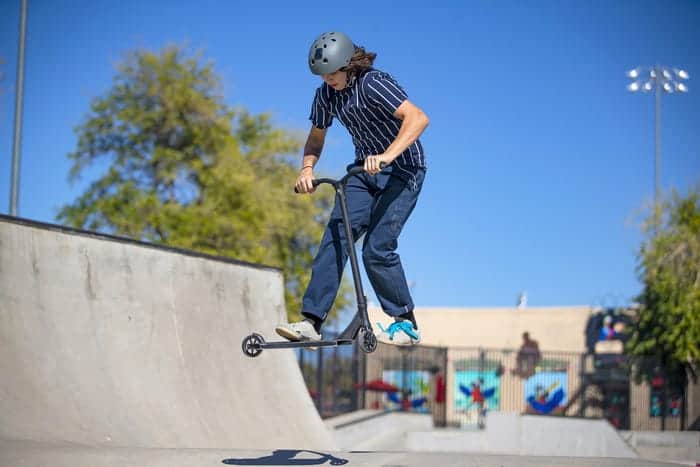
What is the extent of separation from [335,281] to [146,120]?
73.6ft

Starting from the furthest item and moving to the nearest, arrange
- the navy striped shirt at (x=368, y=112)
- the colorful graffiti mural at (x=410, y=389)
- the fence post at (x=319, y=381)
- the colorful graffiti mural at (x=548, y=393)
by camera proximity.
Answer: the colorful graffiti mural at (x=548, y=393)
the colorful graffiti mural at (x=410, y=389)
the fence post at (x=319, y=381)
the navy striped shirt at (x=368, y=112)

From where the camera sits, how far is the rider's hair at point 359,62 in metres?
4.94

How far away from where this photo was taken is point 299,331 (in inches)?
190

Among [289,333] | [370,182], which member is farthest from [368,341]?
[370,182]

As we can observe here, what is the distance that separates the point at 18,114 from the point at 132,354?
12459mm

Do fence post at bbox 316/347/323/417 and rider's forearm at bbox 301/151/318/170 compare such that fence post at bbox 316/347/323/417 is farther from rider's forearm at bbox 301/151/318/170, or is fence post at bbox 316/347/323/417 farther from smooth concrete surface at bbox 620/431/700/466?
rider's forearm at bbox 301/151/318/170

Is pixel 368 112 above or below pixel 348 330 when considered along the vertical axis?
above

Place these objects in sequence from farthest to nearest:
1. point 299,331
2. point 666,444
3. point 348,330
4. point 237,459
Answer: point 666,444 → point 348,330 → point 299,331 → point 237,459

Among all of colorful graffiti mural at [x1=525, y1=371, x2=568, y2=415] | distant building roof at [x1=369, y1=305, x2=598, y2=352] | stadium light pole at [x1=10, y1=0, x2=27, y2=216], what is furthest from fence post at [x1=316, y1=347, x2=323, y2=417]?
colorful graffiti mural at [x1=525, y1=371, x2=568, y2=415]

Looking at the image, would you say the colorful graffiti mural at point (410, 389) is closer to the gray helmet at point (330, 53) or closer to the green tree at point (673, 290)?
the green tree at point (673, 290)

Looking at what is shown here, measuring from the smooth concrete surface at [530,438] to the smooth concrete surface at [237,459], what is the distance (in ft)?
40.1

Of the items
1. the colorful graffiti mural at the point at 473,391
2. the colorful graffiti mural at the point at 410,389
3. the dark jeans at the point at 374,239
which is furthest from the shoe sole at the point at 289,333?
the colorful graffiti mural at the point at 473,391

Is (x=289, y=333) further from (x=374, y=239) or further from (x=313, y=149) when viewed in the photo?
(x=313, y=149)

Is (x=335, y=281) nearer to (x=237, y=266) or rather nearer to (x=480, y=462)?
(x=480, y=462)
